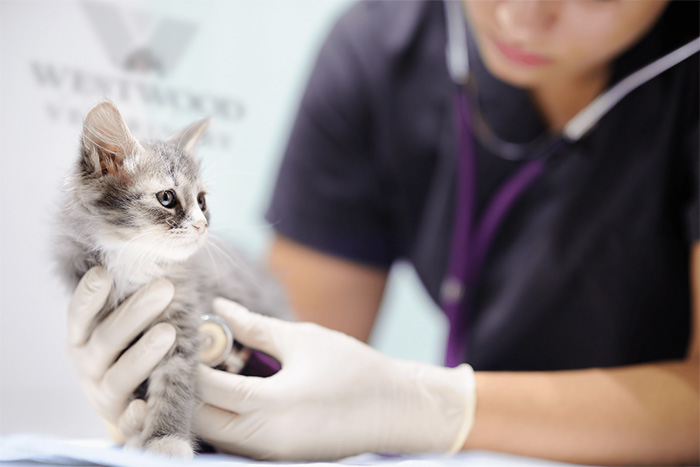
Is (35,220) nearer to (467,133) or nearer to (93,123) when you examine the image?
(93,123)

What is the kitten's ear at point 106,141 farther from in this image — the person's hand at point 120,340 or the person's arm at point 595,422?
the person's arm at point 595,422

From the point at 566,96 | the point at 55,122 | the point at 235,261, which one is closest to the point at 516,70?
the point at 566,96

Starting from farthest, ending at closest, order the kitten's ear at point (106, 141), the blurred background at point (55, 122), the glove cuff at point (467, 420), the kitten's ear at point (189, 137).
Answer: the blurred background at point (55, 122) → the glove cuff at point (467, 420) → the kitten's ear at point (189, 137) → the kitten's ear at point (106, 141)

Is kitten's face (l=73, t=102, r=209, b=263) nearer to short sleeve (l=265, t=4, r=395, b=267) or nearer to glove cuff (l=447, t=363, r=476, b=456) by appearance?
glove cuff (l=447, t=363, r=476, b=456)

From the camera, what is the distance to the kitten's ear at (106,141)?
0.59 meters

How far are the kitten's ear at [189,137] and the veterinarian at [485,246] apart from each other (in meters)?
0.18

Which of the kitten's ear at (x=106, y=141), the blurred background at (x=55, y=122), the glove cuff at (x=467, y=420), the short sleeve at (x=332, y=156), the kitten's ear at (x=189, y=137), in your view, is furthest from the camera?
the short sleeve at (x=332, y=156)

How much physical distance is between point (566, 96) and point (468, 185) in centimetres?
28

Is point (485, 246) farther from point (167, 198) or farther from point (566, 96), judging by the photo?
point (167, 198)

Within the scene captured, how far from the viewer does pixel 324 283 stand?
4.23 feet

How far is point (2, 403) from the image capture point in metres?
1.00

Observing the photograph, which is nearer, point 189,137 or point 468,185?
point 189,137

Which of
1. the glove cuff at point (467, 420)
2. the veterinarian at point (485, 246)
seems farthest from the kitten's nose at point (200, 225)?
the glove cuff at point (467, 420)

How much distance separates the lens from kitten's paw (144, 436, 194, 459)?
0.61 meters
